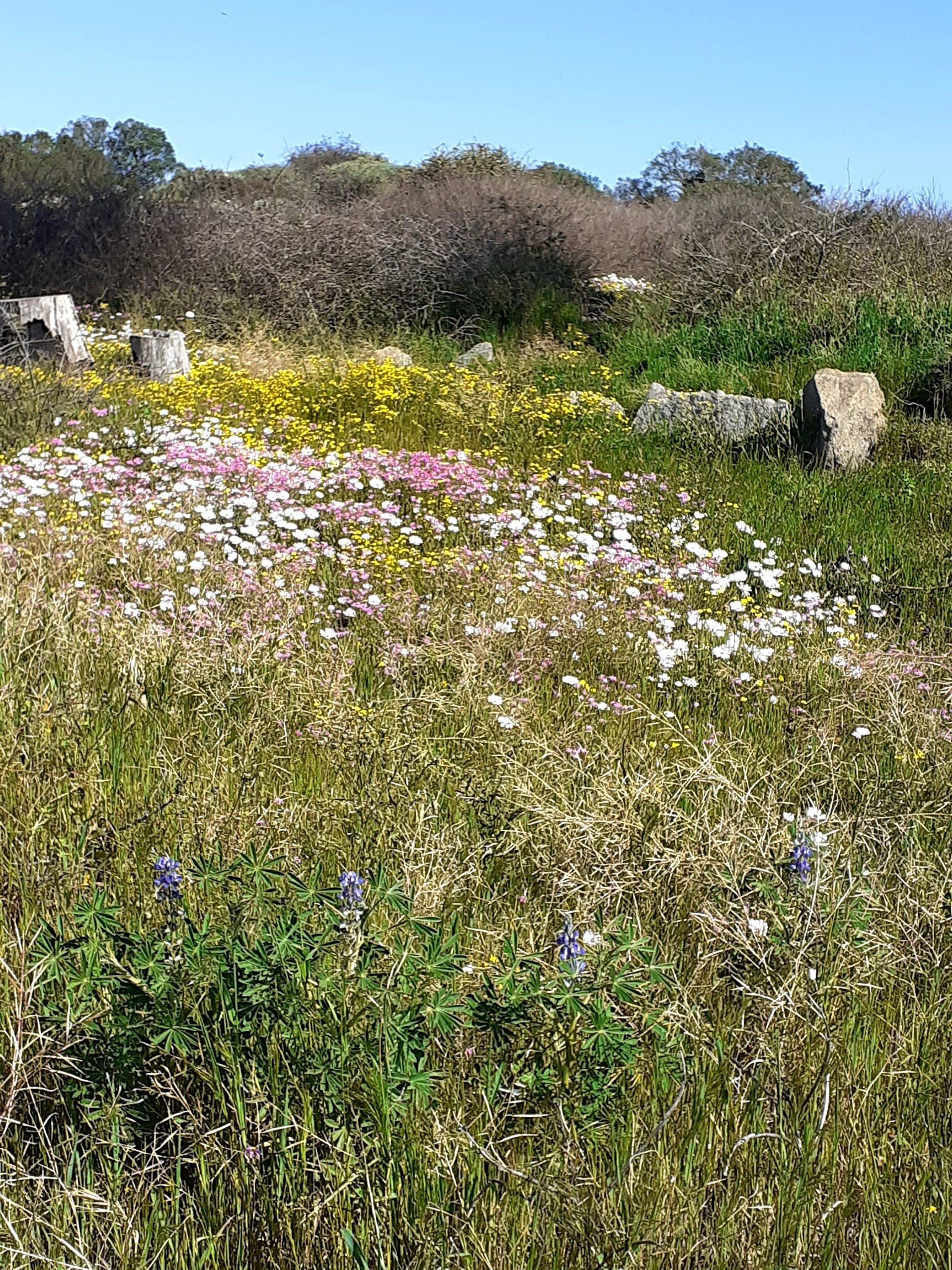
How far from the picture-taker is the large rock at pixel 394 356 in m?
10.3

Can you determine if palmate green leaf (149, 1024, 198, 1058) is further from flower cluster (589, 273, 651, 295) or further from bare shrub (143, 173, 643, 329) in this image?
flower cluster (589, 273, 651, 295)

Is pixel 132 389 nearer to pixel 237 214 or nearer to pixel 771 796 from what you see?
pixel 237 214

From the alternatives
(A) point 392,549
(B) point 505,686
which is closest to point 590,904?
(B) point 505,686

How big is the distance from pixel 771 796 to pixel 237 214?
12518 mm

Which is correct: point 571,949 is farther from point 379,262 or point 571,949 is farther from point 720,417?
point 379,262

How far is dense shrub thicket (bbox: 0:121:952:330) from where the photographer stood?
11.8 meters

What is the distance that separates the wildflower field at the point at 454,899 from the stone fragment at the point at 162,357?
3.65 meters

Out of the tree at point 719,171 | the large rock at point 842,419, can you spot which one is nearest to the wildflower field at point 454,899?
the large rock at point 842,419

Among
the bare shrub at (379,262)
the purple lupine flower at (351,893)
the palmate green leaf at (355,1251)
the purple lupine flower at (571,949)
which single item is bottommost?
the palmate green leaf at (355,1251)

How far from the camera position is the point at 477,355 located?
35.6 ft

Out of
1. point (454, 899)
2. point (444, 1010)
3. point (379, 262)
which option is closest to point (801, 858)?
point (454, 899)

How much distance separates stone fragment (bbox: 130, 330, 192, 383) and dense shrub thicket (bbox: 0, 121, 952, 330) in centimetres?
235

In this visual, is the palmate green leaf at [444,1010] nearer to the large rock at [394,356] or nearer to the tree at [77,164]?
the large rock at [394,356]

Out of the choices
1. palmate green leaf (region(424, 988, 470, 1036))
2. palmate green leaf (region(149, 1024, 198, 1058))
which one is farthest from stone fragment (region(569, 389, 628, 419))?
palmate green leaf (region(149, 1024, 198, 1058))
